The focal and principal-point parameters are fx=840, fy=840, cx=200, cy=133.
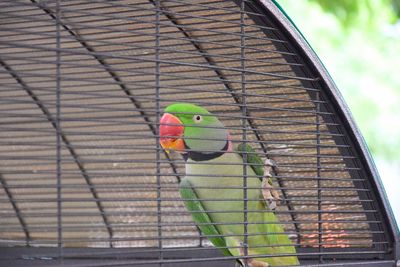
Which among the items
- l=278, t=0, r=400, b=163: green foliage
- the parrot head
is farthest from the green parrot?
l=278, t=0, r=400, b=163: green foliage

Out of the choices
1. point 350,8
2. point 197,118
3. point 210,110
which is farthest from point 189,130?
point 350,8

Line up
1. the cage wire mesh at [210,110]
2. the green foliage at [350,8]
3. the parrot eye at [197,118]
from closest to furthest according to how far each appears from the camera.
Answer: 1. the cage wire mesh at [210,110]
2. the parrot eye at [197,118]
3. the green foliage at [350,8]

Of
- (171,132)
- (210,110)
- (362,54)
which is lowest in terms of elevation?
(171,132)

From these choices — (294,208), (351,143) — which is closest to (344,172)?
(351,143)

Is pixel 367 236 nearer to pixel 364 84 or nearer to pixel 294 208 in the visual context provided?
pixel 294 208

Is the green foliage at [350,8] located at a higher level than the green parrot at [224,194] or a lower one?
higher

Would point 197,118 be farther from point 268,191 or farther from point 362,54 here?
point 362,54

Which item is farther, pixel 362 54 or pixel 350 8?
pixel 362 54

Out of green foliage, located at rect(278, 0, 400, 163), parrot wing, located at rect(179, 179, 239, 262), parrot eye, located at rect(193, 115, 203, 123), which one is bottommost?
parrot wing, located at rect(179, 179, 239, 262)

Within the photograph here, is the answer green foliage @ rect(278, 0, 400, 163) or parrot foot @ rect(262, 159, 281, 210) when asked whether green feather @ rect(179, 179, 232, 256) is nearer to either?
parrot foot @ rect(262, 159, 281, 210)

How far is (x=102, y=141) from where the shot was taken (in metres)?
2.52

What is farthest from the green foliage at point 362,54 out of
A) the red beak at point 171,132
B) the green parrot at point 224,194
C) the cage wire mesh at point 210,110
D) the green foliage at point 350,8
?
the red beak at point 171,132

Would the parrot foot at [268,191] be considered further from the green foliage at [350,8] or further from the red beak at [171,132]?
the green foliage at [350,8]

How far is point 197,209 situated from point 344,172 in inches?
15.5
